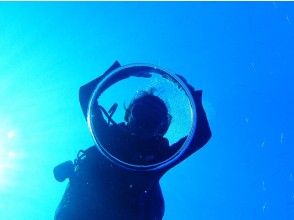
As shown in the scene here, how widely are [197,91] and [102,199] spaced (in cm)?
90

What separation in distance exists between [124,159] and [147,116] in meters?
0.37

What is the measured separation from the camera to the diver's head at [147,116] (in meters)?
2.39

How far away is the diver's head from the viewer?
2.39 m

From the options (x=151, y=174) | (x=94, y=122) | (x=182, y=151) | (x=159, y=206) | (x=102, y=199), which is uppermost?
(x=94, y=122)

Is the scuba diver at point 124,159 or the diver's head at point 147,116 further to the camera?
the diver's head at point 147,116

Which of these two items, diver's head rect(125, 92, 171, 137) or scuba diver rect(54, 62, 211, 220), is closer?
scuba diver rect(54, 62, 211, 220)

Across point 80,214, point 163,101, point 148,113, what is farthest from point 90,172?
point 163,101

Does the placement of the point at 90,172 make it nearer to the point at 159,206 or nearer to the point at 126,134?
the point at 126,134

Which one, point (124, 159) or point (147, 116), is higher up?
point (147, 116)

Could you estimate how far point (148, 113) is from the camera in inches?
96.3

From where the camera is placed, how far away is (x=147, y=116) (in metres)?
2.43

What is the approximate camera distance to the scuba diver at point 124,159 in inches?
85.0

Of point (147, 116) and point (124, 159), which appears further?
point (147, 116)

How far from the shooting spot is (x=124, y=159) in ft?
7.25
